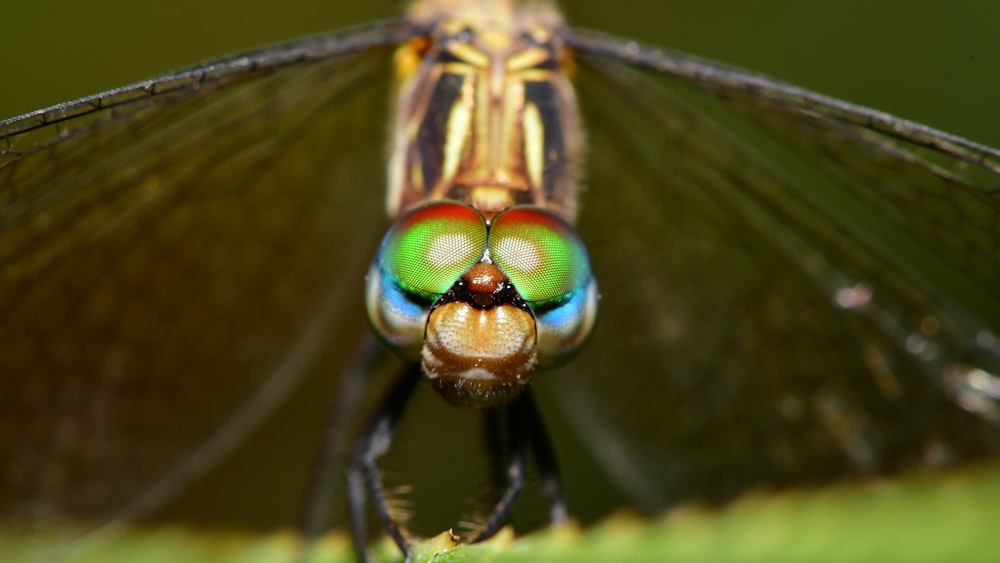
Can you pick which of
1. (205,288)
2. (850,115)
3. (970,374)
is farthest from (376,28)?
(970,374)

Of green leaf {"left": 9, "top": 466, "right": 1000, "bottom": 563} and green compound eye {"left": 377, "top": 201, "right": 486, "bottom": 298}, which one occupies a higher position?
green compound eye {"left": 377, "top": 201, "right": 486, "bottom": 298}

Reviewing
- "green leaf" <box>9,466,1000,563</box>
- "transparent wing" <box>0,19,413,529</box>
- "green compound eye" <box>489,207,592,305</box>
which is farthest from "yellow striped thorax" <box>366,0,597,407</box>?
"green leaf" <box>9,466,1000,563</box>

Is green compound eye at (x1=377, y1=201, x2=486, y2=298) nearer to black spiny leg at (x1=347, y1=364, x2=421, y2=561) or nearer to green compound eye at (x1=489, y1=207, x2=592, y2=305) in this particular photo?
green compound eye at (x1=489, y1=207, x2=592, y2=305)

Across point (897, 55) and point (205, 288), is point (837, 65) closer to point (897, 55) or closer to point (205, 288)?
point (897, 55)

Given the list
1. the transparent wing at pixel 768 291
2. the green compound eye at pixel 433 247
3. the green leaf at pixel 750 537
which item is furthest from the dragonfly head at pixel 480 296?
the transparent wing at pixel 768 291

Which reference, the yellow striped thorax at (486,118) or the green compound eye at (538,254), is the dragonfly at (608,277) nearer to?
the yellow striped thorax at (486,118)

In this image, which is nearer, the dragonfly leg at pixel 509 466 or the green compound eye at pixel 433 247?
the green compound eye at pixel 433 247
